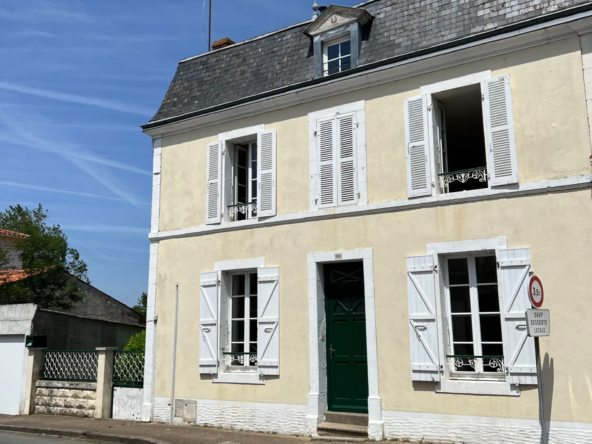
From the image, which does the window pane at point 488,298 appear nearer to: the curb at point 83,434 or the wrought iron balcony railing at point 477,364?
the wrought iron balcony railing at point 477,364

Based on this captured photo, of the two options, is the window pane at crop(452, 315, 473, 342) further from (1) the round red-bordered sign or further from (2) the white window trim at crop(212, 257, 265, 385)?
(2) the white window trim at crop(212, 257, 265, 385)

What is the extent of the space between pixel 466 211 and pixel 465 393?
2.48 metres

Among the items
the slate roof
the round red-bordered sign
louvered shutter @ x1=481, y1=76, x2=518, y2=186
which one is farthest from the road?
louvered shutter @ x1=481, y1=76, x2=518, y2=186

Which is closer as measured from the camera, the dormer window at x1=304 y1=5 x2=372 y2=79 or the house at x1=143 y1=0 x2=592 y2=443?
the house at x1=143 y1=0 x2=592 y2=443

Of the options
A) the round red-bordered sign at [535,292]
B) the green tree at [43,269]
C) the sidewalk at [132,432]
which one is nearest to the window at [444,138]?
the round red-bordered sign at [535,292]

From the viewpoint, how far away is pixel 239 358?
980cm

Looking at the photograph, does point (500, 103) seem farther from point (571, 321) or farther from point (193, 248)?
point (193, 248)

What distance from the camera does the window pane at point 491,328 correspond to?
304 inches

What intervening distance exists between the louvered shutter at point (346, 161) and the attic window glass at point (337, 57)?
999mm

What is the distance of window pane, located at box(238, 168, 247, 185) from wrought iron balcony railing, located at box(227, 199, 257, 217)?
2.06 feet

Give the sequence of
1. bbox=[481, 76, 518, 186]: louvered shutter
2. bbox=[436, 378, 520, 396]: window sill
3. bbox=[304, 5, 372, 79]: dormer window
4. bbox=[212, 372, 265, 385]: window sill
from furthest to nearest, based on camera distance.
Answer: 1. bbox=[304, 5, 372, 79]: dormer window
2. bbox=[212, 372, 265, 385]: window sill
3. bbox=[481, 76, 518, 186]: louvered shutter
4. bbox=[436, 378, 520, 396]: window sill

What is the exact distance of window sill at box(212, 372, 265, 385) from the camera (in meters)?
9.34

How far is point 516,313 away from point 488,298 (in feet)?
1.78

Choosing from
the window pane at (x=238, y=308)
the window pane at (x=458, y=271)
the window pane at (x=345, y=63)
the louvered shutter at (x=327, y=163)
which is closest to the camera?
the window pane at (x=458, y=271)
